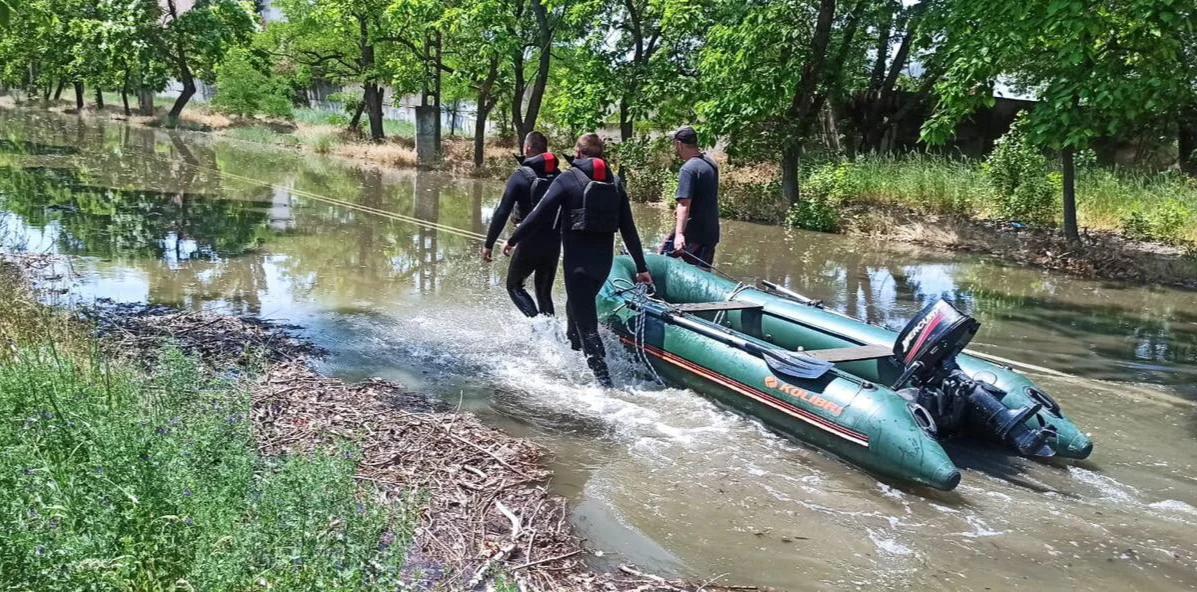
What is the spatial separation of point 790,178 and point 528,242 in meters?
10.3

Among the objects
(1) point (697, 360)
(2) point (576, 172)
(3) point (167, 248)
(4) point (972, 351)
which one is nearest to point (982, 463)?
(1) point (697, 360)

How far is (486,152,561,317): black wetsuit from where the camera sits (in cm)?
644

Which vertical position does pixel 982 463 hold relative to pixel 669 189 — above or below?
below

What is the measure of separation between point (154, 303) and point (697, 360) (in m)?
4.79

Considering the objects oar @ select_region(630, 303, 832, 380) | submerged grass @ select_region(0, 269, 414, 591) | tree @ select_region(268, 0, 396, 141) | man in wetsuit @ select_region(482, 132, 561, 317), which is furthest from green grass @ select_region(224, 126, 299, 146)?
submerged grass @ select_region(0, 269, 414, 591)

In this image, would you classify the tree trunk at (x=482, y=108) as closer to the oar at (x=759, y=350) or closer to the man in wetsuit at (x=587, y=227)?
the man in wetsuit at (x=587, y=227)

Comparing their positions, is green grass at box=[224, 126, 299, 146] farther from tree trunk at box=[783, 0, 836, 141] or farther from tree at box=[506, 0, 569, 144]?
tree trunk at box=[783, 0, 836, 141]

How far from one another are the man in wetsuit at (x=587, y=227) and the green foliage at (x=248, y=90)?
3253 centimetres

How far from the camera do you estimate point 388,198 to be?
16.7 meters

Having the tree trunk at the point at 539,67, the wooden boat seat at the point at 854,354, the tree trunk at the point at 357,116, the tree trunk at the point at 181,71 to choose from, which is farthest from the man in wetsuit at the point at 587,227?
the tree trunk at the point at 181,71

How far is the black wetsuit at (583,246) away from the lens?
19.3 feet

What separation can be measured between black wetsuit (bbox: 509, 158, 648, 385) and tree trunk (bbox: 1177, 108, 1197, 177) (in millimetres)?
16429

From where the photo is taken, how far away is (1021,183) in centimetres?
1317

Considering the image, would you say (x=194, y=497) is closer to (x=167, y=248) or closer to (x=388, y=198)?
(x=167, y=248)
